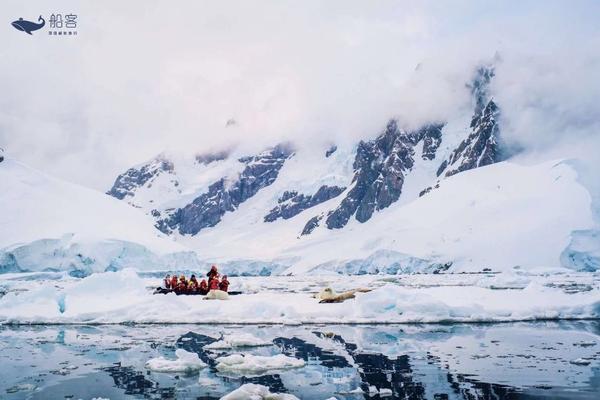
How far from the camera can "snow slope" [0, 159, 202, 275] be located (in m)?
63.7

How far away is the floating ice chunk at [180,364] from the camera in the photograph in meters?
10.4

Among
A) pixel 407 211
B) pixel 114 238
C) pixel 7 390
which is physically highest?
pixel 407 211

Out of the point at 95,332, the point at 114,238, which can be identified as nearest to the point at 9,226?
the point at 114,238

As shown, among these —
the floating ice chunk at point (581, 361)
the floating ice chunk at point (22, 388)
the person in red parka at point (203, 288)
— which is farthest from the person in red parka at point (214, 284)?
the floating ice chunk at point (581, 361)

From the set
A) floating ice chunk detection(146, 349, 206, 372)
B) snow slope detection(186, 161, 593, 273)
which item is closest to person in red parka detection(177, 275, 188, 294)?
floating ice chunk detection(146, 349, 206, 372)

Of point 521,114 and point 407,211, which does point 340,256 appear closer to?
point 407,211

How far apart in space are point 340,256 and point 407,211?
16.6 metres

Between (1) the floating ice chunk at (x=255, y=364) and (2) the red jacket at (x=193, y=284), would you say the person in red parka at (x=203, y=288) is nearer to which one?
(2) the red jacket at (x=193, y=284)

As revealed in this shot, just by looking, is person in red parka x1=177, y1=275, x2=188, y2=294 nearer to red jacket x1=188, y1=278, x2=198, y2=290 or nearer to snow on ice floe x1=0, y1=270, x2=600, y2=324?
red jacket x1=188, y1=278, x2=198, y2=290

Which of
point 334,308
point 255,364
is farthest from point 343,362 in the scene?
point 334,308

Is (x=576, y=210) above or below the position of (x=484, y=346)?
above

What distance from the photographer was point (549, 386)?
8578mm

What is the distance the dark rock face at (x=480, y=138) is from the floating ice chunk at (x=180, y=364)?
13590cm

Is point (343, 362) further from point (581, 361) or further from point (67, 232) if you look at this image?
point (67, 232)
